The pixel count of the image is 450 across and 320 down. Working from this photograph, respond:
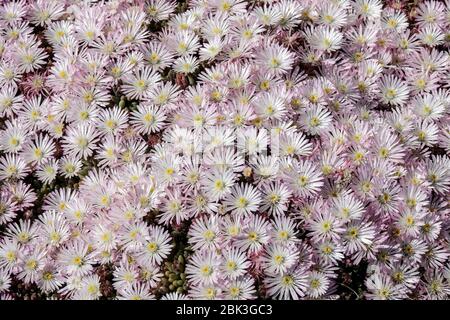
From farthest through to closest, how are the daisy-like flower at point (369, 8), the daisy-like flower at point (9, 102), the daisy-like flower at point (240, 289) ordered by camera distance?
the daisy-like flower at point (369, 8) → the daisy-like flower at point (9, 102) → the daisy-like flower at point (240, 289)

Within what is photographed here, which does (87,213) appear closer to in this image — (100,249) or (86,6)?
(100,249)

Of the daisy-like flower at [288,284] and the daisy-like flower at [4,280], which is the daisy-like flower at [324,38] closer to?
the daisy-like flower at [288,284]

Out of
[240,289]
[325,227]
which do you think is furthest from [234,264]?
[325,227]

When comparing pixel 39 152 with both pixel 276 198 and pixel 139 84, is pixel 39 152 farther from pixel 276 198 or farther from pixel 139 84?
pixel 276 198

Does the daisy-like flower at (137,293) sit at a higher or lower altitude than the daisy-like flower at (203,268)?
lower

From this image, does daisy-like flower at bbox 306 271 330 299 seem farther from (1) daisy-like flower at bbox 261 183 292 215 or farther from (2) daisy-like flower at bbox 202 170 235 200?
(2) daisy-like flower at bbox 202 170 235 200

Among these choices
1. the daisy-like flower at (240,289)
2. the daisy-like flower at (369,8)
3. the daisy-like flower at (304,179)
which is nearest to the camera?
the daisy-like flower at (240,289)

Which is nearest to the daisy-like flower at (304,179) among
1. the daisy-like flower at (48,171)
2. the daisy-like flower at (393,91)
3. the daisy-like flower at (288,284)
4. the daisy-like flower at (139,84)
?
the daisy-like flower at (288,284)

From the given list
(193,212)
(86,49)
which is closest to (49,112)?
(86,49)
